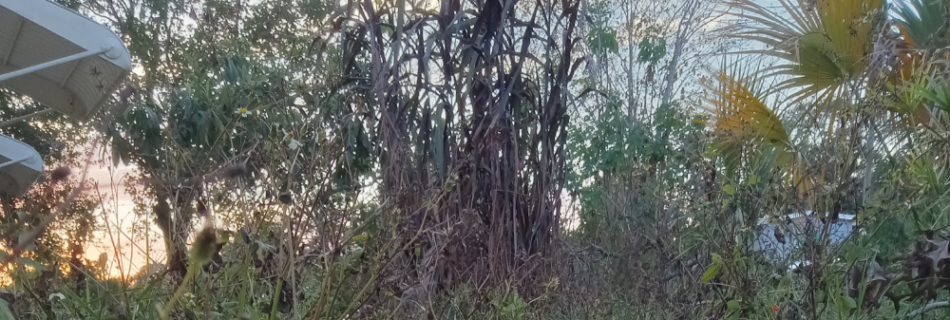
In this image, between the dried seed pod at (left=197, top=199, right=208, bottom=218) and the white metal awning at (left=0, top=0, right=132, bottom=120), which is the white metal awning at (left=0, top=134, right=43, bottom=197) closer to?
the white metal awning at (left=0, top=0, right=132, bottom=120)

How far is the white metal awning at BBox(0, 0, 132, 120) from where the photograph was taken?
1.53 meters

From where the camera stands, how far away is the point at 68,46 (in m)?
1.61

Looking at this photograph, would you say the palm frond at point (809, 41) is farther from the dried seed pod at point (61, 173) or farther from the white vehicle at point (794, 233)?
the dried seed pod at point (61, 173)

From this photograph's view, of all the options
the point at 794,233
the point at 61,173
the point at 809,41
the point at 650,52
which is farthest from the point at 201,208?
the point at 650,52

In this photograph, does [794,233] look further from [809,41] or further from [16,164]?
[16,164]

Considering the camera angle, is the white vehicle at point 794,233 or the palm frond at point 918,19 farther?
the palm frond at point 918,19

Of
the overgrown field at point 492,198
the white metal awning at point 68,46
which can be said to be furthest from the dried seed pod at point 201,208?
the white metal awning at point 68,46

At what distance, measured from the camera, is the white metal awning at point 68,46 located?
60.2 inches

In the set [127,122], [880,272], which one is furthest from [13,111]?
[880,272]

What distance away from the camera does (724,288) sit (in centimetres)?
129

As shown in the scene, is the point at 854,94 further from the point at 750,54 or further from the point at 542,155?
the point at 750,54

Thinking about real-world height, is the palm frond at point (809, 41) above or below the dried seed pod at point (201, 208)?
above

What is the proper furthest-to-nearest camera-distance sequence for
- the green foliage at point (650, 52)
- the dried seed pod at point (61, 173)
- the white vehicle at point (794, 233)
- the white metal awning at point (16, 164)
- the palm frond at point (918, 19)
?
1. the green foliage at point (650, 52)
2. the palm frond at point (918, 19)
3. the white metal awning at point (16, 164)
4. the white vehicle at point (794, 233)
5. the dried seed pod at point (61, 173)

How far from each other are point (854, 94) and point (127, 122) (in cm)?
344
